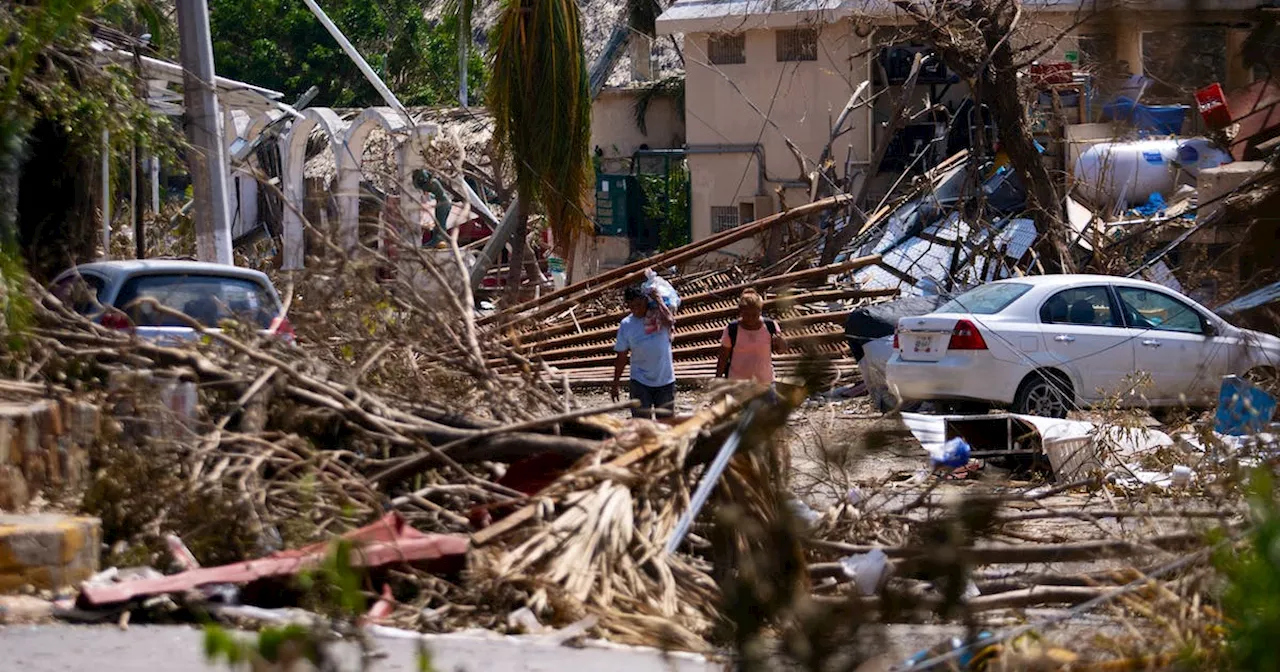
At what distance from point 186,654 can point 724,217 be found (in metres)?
21.6

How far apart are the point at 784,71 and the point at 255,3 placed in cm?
2166

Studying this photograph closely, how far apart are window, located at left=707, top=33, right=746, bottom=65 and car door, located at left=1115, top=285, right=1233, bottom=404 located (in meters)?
13.7

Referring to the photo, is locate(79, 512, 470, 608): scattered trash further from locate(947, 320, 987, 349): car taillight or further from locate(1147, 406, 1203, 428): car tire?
locate(947, 320, 987, 349): car taillight

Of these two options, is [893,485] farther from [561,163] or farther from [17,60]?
[561,163]

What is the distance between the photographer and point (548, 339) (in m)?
15.3

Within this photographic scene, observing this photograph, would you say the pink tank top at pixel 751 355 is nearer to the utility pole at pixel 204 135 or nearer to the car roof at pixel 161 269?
the car roof at pixel 161 269

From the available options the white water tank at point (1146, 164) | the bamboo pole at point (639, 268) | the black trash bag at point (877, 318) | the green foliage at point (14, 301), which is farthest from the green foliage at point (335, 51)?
the green foliage at point (14, 301)

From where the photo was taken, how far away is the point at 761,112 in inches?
942

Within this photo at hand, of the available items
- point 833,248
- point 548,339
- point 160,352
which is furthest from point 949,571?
point 833,248

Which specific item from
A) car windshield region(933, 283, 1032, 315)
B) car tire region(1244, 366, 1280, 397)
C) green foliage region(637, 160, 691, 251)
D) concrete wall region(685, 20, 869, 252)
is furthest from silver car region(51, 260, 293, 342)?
green foliage region(637, 160, 691, 251)

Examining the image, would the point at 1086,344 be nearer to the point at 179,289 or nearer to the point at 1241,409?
the point at 1241,409

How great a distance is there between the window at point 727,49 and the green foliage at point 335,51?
16342 millimetres

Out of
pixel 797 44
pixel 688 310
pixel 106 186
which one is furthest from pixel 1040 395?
pixel 797 44

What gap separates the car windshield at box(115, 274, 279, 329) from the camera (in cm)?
988
